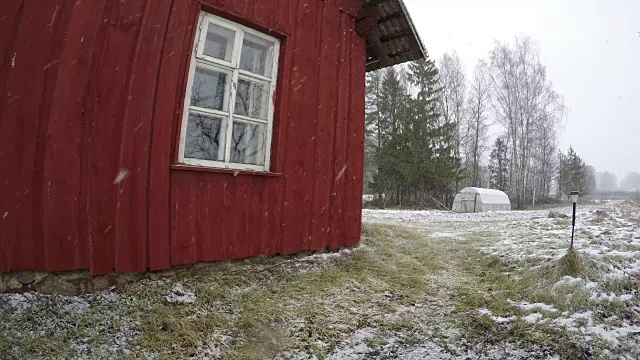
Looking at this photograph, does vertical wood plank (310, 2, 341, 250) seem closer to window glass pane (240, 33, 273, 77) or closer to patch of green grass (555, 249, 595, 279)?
window glass pane (240, 33, 273, 77)

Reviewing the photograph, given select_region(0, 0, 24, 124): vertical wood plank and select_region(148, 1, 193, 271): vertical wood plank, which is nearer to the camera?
select_region(0, 0, 24, 124): vertical wood plank

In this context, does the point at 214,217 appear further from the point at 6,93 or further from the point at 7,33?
the point at 7,33

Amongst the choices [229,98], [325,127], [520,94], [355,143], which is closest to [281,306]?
[229,98]

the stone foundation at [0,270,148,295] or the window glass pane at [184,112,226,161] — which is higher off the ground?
the window glass pane at [184,112,226,161]

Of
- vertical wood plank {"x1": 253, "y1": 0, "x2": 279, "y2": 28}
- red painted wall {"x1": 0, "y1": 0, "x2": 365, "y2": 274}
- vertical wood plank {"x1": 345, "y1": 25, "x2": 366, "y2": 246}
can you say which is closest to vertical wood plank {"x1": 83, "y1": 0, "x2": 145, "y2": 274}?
red painted wall {"x1": 0, "y1": 0, "x2": 365, "y2": 274}

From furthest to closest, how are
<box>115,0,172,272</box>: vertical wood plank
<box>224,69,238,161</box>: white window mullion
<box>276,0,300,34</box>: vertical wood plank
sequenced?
1. <box>276,0,300,34</box>: vertical wood plank
2. <box>224,69,238,161</box>: white window mullion
3. <box>115,0,172,272</box>: vertical wood plank

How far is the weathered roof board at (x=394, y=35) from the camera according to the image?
5234 mm

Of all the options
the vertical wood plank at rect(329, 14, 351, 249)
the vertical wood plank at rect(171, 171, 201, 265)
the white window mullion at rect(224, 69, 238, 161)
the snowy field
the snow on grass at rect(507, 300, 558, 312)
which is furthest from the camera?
the vertical wood plank at rect(329, 14, 351, 249)

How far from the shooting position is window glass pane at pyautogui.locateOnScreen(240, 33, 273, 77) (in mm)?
3945

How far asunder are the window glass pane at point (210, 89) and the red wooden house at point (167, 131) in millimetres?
12

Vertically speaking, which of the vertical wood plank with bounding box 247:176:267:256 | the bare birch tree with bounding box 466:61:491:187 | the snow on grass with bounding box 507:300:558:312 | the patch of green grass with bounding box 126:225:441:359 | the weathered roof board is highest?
the bare birch tree with bounding box 466:61:491:187

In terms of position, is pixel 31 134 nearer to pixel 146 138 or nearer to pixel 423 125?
pixel 146 138

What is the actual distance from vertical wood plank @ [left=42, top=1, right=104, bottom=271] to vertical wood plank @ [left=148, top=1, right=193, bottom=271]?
55cm

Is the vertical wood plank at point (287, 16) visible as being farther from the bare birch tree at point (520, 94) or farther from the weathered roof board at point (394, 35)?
the bare birch tree at point (520, 94)
